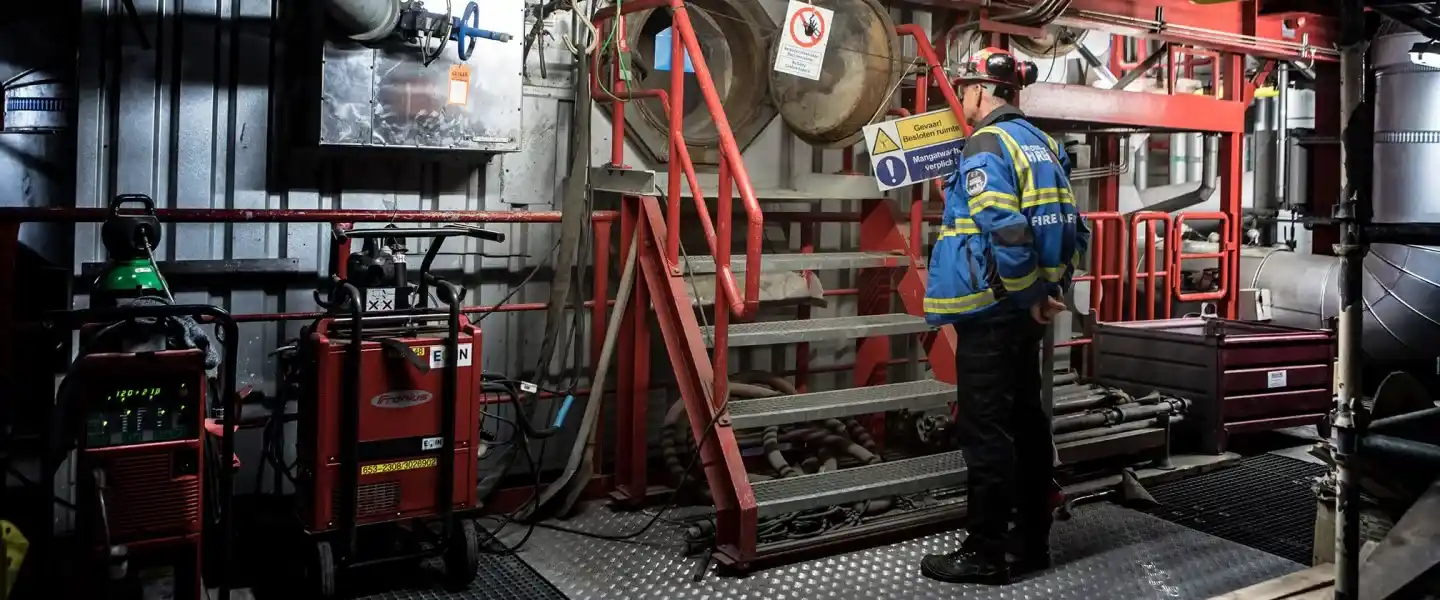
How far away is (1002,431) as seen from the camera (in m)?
3.81

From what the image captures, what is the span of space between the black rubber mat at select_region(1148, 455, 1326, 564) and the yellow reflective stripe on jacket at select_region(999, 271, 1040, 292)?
4.81 ft

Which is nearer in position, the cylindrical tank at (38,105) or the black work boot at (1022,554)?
the black work boot at (1022,554)

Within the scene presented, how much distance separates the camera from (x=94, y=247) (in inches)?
159

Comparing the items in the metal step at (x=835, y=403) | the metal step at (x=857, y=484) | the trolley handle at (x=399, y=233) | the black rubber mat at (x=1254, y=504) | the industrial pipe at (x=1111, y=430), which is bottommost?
the black rubber mat at (x=1254, y=504)

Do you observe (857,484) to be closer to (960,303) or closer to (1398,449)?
(960,303)

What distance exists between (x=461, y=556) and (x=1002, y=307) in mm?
2080

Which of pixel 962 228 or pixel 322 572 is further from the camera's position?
pixel 962 228

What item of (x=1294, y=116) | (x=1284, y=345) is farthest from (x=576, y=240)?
(x=1294, y=116)

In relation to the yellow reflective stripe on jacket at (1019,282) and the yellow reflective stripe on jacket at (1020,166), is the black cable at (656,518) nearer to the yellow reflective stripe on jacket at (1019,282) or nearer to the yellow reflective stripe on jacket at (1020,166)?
the yellow reflective stripe on jacket at (1019,282)

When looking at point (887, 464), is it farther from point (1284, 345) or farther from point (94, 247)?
point (94, 247)

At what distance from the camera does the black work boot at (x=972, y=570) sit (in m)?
3.83

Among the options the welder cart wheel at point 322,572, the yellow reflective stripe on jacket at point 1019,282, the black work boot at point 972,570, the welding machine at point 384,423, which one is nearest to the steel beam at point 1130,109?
the yellow reflective stripe on jacket at point 1019,282

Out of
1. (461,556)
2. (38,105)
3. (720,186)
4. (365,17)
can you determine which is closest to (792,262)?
(720,186)

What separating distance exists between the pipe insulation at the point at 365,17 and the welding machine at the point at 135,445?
1370 mm
